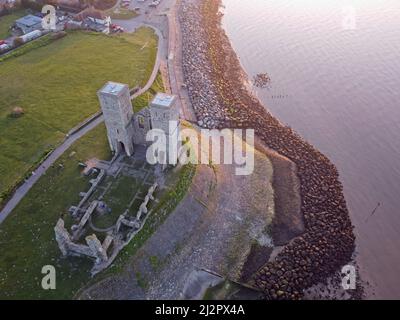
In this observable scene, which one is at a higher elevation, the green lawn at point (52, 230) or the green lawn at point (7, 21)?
the green lawn at point (7, 21)

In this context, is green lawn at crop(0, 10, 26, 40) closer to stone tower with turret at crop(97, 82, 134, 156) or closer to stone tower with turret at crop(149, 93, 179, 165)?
stone tower with turret at crop(97, 82, 134, 156)

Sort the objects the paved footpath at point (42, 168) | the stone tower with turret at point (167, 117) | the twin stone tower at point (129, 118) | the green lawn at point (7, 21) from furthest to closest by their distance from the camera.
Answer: the green lawn at point (7, 21)
the paved footpath at point (42, 168)
the twin stone tower at point (129, 118)
the stone tower with turret at point (167, 117)

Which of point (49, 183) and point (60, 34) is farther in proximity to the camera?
point (60, 34)

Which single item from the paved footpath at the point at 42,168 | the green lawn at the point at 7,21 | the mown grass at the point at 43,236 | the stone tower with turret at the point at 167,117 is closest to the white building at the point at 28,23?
the green lawn at the point at 7,21

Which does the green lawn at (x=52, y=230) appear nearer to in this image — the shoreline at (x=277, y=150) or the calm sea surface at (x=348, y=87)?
the shoreline at (x=277, y=150)

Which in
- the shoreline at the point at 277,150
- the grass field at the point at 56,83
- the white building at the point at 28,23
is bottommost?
the shoreline at the point at 277,150

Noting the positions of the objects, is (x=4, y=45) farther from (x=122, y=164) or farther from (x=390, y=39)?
(x=390, y=39)

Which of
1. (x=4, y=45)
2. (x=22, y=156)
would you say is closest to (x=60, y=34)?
(x=4, y=45)

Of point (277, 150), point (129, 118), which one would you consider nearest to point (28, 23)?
point (129, 118)
